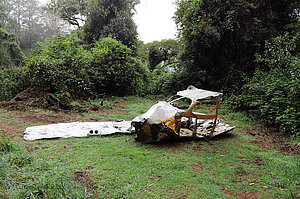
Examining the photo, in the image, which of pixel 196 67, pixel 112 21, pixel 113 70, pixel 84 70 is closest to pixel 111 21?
pixel 112 21

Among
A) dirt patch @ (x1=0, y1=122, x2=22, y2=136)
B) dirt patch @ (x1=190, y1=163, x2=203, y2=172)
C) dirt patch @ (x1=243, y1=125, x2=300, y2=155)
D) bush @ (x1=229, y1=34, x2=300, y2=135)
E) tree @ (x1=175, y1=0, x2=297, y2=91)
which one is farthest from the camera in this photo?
tree @ (x1=175, y1=0, x2=297, y2=91)

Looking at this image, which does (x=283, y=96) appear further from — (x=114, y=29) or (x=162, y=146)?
(x=114, y=29)

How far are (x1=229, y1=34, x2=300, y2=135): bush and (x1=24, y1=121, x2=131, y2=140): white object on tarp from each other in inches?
168

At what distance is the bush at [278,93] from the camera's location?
4621 millimetres

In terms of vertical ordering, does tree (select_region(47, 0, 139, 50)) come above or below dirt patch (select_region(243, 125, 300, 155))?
above

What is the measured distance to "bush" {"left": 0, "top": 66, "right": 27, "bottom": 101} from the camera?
24.3ft

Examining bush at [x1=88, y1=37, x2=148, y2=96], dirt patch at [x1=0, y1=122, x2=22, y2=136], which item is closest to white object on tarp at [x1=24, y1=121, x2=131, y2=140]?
dirt patch at [x1=0, y1=122, x2=22, y2=136]

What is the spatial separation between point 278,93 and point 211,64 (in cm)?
491

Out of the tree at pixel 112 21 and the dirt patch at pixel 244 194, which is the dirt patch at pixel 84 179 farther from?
the tree at pixel 112 21

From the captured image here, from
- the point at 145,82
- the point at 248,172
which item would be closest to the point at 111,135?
the point at 248,172

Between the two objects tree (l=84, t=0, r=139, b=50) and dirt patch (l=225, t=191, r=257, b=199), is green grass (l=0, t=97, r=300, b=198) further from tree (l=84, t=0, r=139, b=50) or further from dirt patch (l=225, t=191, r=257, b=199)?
tree (l=84, t=0, r=139, b=50)

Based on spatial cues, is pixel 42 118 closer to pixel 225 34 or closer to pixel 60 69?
pixel 60 69

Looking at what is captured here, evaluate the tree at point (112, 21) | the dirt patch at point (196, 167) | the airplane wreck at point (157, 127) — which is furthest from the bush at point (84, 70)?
the dirt patch at point (196, 167)

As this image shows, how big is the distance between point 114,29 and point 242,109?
10.1 meters
